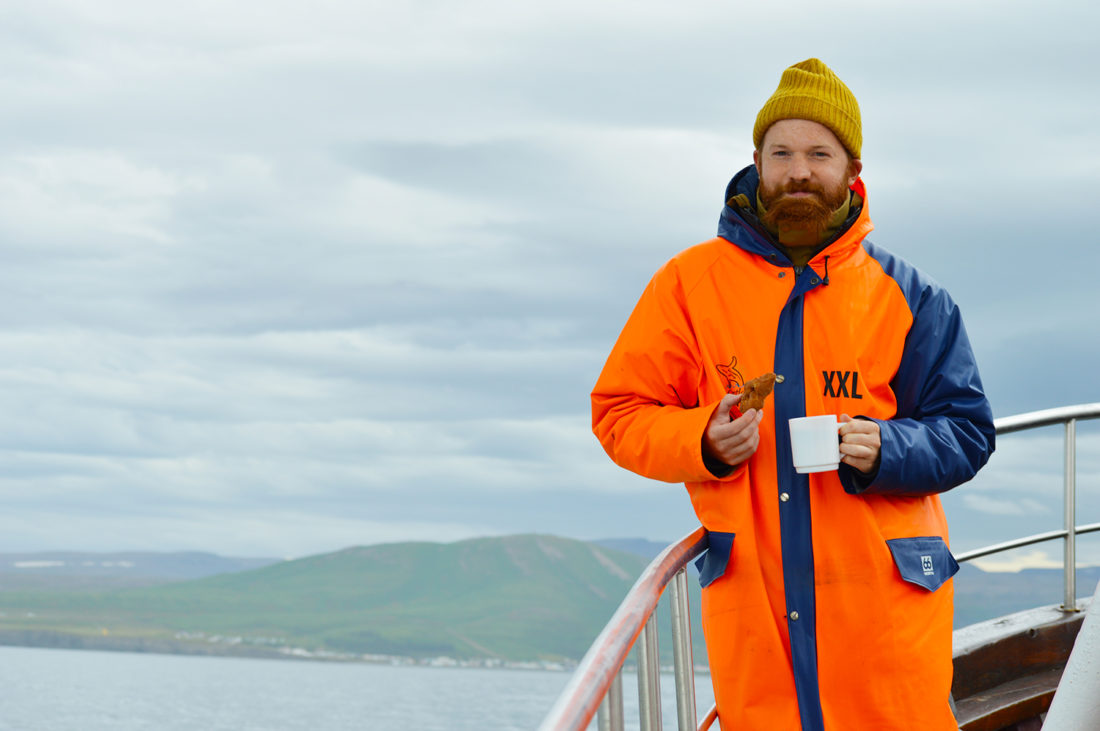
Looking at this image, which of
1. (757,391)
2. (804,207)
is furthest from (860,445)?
(804,207)

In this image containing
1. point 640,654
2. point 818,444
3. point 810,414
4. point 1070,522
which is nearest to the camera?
point 640,654

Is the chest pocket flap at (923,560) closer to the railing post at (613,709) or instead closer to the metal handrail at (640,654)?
the metal handrail at (640,654)

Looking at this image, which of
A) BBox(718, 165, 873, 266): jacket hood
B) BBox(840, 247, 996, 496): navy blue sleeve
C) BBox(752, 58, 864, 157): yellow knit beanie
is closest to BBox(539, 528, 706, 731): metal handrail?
BBox(840, 247, 996, 496): navy blue sleeve

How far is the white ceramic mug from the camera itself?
2623 mm

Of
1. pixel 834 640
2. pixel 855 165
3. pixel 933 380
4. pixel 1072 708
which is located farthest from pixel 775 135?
pixel 1072 708

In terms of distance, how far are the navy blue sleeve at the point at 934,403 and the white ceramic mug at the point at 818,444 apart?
0.55ft

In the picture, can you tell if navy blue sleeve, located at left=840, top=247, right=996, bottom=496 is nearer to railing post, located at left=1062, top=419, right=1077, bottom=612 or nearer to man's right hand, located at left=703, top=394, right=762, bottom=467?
man's right hand, located at left=703, top=394, right=762, bottom=467

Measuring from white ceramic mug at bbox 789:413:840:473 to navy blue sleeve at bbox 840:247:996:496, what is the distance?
0.55ft

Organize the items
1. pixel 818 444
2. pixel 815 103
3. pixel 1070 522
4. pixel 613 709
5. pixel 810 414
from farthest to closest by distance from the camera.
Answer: pixel 1070 522 → pixel 815 103 → pixel 810 414 → pixel 818 444 → pixel 613 709

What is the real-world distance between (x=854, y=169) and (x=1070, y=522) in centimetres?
327

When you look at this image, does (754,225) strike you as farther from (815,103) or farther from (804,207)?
(815,103)

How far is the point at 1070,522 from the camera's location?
5684 mm

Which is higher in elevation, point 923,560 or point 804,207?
point 804,207

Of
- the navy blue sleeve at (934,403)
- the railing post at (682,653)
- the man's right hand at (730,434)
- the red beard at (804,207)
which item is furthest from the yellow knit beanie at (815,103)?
the railing post at (682,653)
